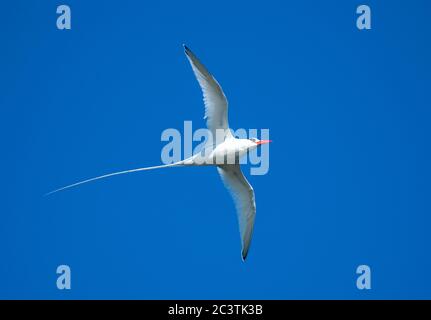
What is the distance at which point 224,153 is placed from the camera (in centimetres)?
1343

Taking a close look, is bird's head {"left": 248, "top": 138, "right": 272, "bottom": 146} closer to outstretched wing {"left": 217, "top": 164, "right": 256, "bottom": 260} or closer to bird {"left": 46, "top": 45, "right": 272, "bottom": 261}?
bird {"left": 46, "top": 45, "right": 272, "bottom": 261}

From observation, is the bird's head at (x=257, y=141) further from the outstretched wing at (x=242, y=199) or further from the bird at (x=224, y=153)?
the outstretched wing at (x=242, y=199)

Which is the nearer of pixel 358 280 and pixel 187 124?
pixel 187 124

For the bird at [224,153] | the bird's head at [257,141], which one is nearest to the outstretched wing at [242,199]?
the bird at [224,153]

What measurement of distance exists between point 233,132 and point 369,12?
3.90 metres

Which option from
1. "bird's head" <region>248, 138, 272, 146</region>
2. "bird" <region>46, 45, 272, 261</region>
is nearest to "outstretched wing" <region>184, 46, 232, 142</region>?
"bird" <region>46, 45, 272, 261</region>

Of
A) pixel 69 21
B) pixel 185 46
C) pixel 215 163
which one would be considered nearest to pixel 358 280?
pixel 215 163

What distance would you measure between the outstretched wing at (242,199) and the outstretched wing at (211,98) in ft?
3.58

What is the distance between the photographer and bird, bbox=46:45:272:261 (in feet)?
41.0

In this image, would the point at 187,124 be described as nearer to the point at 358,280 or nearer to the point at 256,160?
the point at 256,160
